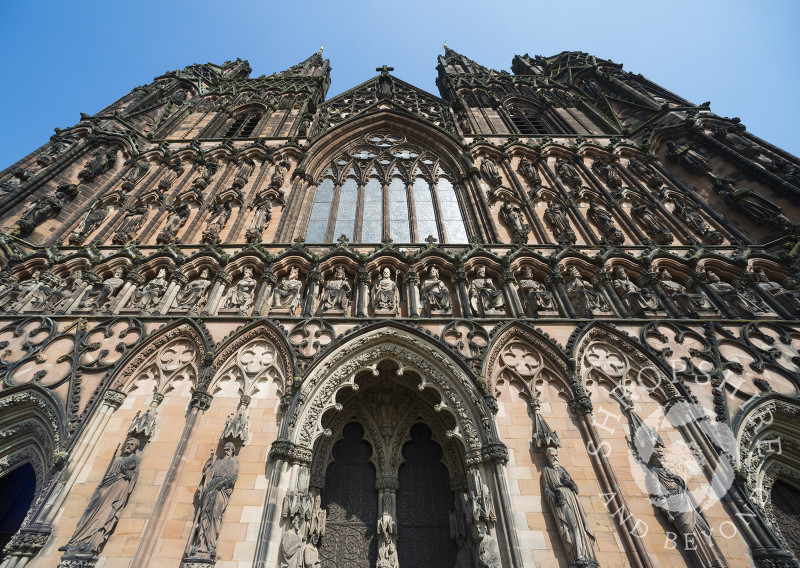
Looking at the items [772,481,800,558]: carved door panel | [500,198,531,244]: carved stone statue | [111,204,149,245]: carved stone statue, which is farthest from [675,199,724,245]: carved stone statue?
[111,204,149,245]: carved stone statue

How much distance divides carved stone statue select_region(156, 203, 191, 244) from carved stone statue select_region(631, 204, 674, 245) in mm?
12306

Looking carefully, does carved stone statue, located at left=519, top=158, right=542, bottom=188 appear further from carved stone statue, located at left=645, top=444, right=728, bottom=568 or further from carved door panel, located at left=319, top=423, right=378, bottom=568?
carved door panel, located at left=319, top=423, right=378, bottom=568

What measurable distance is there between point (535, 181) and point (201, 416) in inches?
424

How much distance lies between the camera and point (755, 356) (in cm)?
700

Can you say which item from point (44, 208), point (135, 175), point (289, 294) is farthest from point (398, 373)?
point (135, 175)

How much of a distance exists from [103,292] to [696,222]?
46.8ft

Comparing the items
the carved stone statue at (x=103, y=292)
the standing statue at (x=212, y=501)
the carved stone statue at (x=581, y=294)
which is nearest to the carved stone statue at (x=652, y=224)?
the carved stone statue at (x=581, y=294)

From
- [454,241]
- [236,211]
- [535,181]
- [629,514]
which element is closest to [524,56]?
[535,181]

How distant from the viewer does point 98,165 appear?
11805mm

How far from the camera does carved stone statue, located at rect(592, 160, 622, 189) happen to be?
1185cm

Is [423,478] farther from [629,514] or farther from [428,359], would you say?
Answer: [629,514]

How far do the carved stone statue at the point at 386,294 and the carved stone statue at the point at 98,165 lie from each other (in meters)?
9.69

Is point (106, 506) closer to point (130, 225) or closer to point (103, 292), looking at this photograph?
point (103, 292)

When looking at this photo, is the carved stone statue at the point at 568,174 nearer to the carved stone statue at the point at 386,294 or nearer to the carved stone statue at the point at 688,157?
the carved stone statue at the point at 688,157
